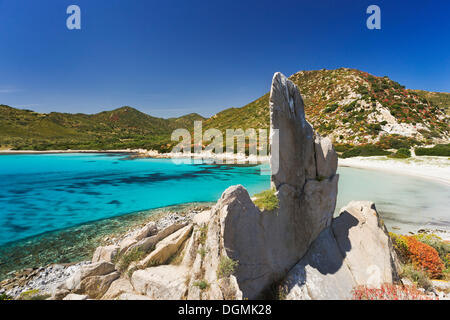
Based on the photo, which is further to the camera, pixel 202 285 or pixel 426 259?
pixel 426 259

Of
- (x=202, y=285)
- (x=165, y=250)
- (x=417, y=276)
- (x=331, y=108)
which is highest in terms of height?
(x=331, y=108)

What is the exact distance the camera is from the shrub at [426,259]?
8380 millimetres

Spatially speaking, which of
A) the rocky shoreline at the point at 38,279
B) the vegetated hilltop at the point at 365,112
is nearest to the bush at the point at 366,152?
the vegetated hilltop at the point at 365,112

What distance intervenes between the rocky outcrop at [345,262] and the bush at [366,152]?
48.0 metres

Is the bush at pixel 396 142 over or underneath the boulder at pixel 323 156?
over

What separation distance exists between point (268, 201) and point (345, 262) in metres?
4.43

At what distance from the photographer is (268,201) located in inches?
311

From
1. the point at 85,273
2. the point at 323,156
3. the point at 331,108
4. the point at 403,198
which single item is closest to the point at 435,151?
the point at 403,198

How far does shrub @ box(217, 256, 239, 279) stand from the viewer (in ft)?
19.5

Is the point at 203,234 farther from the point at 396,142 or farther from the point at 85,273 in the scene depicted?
the point at 396,142

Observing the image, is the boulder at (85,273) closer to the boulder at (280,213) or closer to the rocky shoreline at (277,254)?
the rocky shoreline at (277,254)

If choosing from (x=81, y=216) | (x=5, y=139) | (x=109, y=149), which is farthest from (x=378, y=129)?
(x=5, y=139)
